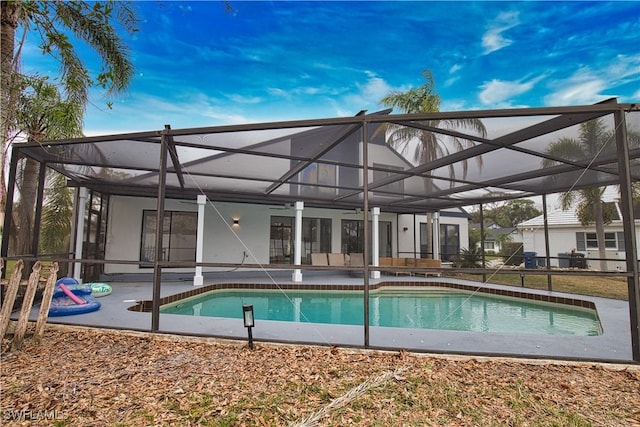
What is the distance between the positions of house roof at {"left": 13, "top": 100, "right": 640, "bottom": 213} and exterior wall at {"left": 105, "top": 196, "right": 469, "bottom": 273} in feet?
2.65

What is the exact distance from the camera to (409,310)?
25.5 ft

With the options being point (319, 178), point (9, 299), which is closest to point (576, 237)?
point (319, 178)

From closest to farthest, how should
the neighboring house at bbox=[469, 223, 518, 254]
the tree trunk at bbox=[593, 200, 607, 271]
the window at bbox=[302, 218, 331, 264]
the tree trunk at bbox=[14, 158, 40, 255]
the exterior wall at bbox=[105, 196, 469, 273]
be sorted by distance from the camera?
1. the tree trunk at bbox=[14, 158, 40, 255]
2. the exterior wall at bbox=[105, 196, 469, 273]
3. the window at bbox=[302, 218, 331, 264]
4. the tree trunk at bbox=[593, 200, 607, 271]
5. the neighboring house at bbox=[469, 223, 518, 254]

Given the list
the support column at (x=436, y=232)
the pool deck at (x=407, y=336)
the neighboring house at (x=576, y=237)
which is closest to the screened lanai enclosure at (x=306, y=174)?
the support column at (x=436, y=232)

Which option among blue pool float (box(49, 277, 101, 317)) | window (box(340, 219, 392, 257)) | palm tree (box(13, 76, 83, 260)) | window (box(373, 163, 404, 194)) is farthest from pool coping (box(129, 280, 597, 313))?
palm tree (box(13, 76, 83, 260))

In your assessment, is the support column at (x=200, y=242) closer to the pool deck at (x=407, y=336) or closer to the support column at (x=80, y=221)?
the support column at (x=80, y=221)

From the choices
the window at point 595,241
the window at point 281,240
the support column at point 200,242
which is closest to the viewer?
the support column at point 200,242

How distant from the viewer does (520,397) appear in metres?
2.76

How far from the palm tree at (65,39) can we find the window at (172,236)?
4.41 metres

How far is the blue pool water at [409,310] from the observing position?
247 inches

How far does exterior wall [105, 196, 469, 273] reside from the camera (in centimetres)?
1008

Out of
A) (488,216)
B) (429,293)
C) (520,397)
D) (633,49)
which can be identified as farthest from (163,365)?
(488,216)

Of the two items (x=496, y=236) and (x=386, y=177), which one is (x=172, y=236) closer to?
(x=386, y=177)

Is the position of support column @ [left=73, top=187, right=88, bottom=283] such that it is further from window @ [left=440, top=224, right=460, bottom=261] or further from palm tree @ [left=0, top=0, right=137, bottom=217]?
window @ [left=440, top=224, right=460, bottom=261]
